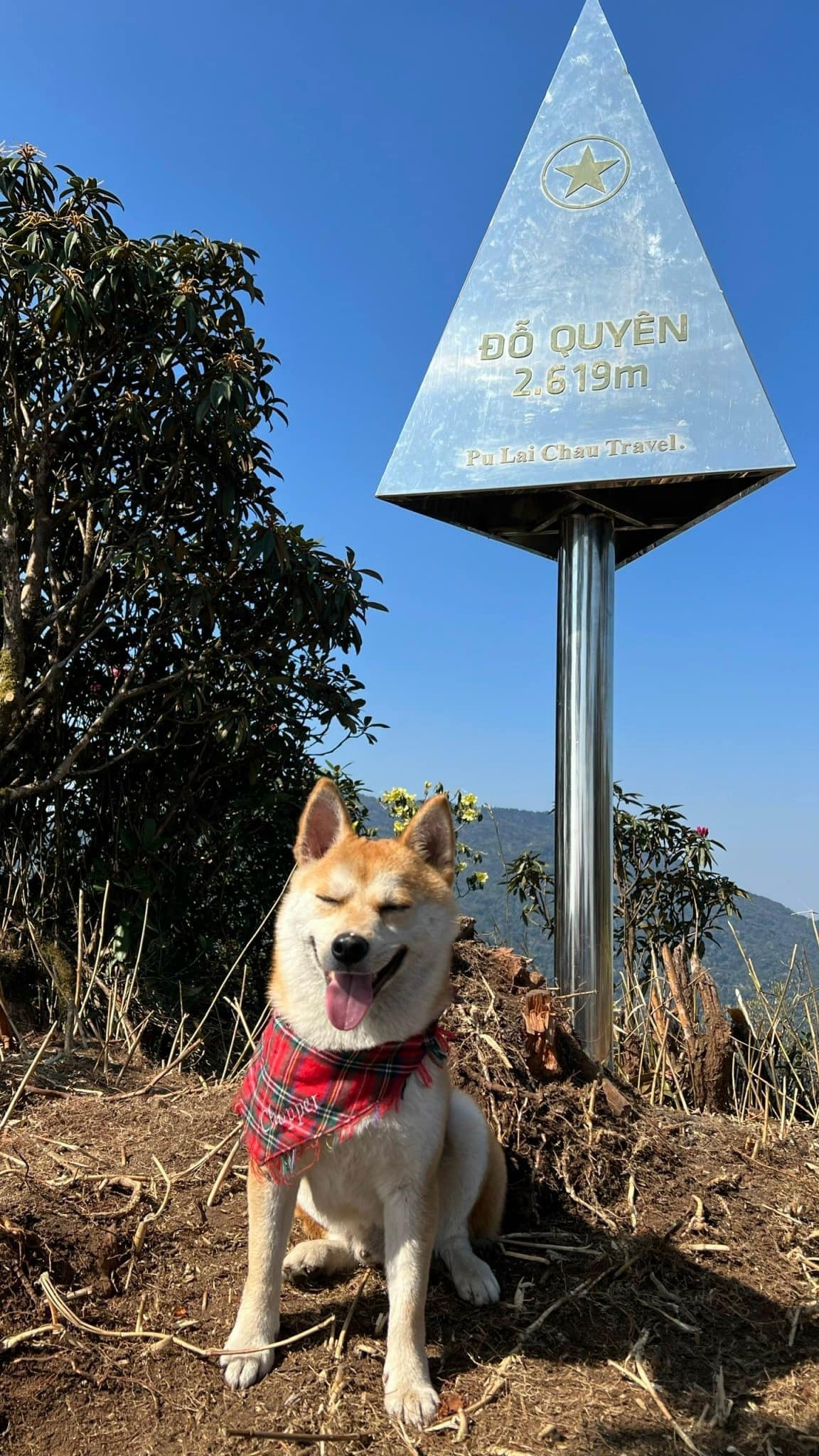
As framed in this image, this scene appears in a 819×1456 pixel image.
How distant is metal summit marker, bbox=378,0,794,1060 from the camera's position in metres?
5.07

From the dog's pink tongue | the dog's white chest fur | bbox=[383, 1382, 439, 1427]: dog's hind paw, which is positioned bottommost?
bbox=[383, 1382, 439, 1427]: dog's hind paw

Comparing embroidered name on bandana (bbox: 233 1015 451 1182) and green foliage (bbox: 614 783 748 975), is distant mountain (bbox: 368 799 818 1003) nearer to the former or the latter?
green foliage (bbox: 614 783 748 975)

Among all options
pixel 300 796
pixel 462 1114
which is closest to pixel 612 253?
pixel 300 796

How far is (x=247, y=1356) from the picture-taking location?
2.65m

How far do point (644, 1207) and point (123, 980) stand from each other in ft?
12.1

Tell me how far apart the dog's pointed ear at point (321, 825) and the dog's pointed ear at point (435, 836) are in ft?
0.75

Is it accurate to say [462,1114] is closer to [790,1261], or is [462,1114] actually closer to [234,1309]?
[234,1309]

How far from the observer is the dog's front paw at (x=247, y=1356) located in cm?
263

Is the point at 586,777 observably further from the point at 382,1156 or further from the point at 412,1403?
the point at 412,1403

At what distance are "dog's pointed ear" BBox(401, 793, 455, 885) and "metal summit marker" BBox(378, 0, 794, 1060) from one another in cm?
263

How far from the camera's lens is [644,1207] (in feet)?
12.6

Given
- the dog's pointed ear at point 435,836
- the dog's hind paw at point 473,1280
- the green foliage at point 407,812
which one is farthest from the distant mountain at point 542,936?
the dog's pointed ear at point 435,836

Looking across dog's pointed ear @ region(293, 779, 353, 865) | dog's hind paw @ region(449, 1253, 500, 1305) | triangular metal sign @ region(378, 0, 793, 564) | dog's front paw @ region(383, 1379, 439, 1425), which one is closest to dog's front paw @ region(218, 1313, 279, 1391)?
dog's front paw @ region(383, 1379, 439, 1425)

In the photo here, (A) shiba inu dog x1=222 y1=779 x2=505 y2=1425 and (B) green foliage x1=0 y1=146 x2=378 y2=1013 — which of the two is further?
(B) green foliage x1=0 y1=146 x2=378 y2=1013
